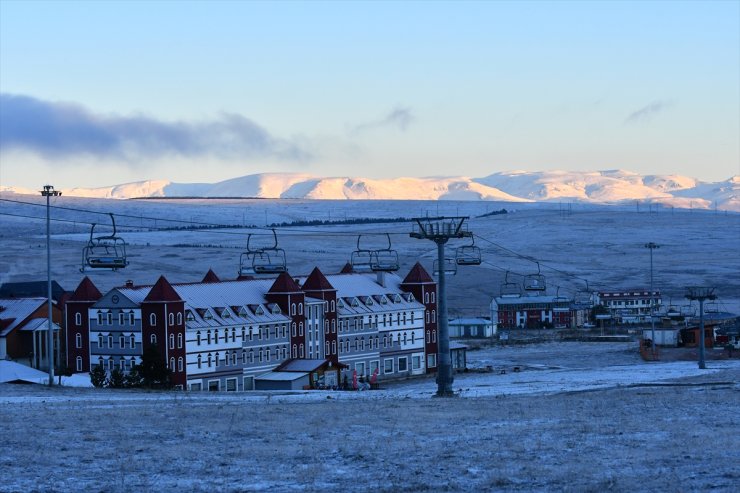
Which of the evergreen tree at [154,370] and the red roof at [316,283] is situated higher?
the red roof at [316,283]

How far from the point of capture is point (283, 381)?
8669cm

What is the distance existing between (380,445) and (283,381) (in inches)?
2309

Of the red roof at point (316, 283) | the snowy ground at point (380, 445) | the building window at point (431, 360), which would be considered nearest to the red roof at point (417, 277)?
the building window at point (431, 360)

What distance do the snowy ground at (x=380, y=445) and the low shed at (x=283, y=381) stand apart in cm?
4084

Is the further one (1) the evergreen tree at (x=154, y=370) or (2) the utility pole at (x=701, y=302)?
(2) the utility pole at (x=701, y=302)

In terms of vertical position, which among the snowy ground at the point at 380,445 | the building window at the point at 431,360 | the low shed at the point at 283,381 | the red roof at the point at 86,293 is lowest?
the building window at the point at 431,360

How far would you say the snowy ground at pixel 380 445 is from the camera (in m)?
23.2

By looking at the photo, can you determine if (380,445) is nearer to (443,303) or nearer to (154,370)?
(443,303)

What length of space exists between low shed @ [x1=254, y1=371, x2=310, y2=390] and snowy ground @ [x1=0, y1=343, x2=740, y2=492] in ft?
134

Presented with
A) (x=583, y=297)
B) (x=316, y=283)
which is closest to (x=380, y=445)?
(x=316, y=283)

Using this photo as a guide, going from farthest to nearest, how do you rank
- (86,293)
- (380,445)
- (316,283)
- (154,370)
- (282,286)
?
(316,283)
(282,286)
(86,293)
(154,370)
(380,445)

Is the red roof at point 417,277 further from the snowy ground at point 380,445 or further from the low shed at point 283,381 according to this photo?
the snowy ground at point 380,445

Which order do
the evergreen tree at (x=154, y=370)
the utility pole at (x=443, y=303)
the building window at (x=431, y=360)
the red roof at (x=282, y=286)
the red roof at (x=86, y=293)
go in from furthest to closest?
1. the building window at (x=431, y=360)
2. the red roof at (x=282, y=286)
3. the red roof at (x=86, y=293)
4. the evergreen tree at (x=154, y=370)
5. the utility pole at (x=443, y=303)

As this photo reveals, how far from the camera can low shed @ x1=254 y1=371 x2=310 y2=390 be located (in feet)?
284
